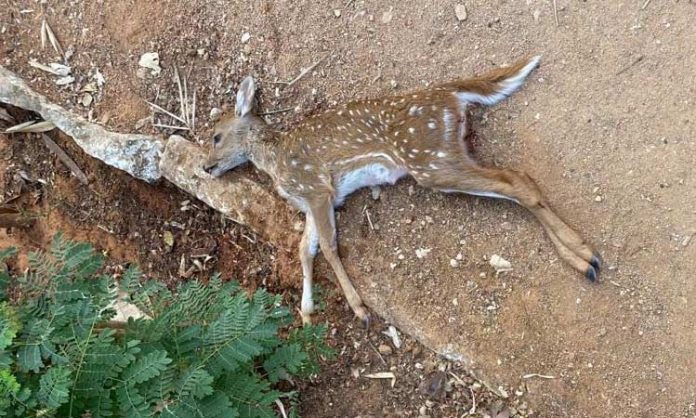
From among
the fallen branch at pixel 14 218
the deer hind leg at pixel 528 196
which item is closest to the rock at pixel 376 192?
the deer hind leg at pixel 528 196

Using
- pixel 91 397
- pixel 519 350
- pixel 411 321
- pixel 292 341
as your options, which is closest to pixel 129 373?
pixel 91 397

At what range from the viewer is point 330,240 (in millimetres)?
4441

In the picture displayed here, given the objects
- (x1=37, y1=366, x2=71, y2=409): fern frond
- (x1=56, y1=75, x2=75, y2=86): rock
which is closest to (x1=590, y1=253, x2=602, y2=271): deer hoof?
(x1=37, y1=366, x2=71, y2=409): fern frond

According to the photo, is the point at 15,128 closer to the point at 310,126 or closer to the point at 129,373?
the point at 310,126

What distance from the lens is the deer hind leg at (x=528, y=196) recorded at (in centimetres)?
384

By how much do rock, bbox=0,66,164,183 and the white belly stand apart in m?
1.38

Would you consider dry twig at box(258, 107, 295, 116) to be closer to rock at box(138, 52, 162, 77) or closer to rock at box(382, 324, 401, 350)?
rock at box(138, 52, 162, 77)

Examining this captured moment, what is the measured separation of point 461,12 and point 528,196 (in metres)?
1.23

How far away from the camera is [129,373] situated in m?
3.09

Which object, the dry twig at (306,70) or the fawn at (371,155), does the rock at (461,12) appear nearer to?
the fawn at (371,155)

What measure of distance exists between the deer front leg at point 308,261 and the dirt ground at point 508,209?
92mm

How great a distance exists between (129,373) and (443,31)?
2615 mm

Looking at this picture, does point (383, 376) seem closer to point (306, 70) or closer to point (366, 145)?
point (366, 145)

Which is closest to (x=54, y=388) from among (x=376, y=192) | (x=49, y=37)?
(x=376, y=192)
